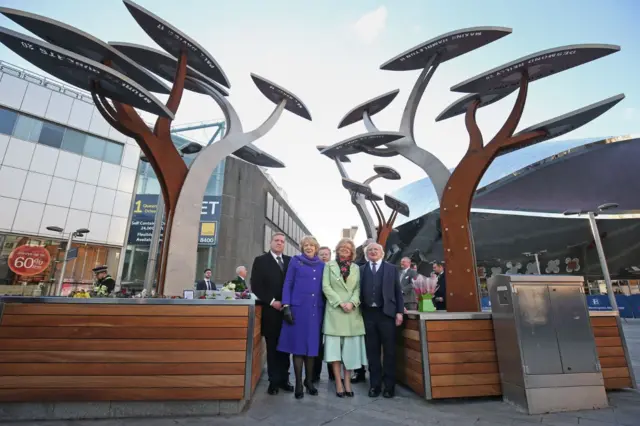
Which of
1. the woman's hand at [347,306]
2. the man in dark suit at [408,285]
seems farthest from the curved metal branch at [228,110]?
the man in dark suit at [408,285]

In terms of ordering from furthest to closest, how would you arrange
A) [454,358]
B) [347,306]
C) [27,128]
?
1. [27,128]
2. [347,306]
3. [454,358]

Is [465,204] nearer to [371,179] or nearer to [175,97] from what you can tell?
[175,97]

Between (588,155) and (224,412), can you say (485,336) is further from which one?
(588,155)

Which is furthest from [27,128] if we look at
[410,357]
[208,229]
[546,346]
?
[546,346]

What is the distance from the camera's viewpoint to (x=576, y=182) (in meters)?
17.5

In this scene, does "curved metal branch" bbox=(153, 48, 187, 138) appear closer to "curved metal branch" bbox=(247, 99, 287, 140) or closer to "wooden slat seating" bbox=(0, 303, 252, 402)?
"curved metal branch" bbox=(247, 99, 287, 140)

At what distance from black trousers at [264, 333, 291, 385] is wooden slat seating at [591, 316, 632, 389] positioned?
12.5 feet

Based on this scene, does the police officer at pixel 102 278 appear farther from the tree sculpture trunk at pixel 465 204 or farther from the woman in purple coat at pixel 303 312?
the tree sculpture trunk at pixel 465 204

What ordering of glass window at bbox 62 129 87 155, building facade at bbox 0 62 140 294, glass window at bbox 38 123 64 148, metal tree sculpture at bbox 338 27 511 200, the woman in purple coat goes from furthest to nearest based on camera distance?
glass window at bbox 62 129 87 155 → glass window at bbox 38 123 64 148 → building facade at bbox 0 62 140 294 → metal tree sculpture at bbox 338 27 511 200 → the woman in purple coat

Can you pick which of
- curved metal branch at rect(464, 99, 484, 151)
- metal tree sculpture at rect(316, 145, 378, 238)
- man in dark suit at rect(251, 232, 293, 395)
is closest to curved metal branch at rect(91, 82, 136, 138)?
man in dark suit at rect(251, 232, 293, 395)

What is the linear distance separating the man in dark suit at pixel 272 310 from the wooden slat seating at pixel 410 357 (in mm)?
1434

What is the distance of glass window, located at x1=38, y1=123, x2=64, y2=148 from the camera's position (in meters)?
17.3

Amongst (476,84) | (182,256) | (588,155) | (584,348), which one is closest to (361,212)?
(476,84)

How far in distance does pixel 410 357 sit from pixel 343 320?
3.00 ft
